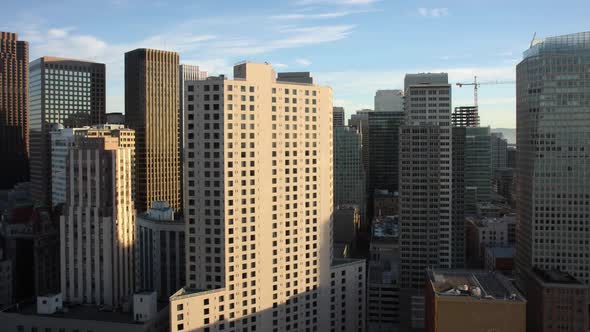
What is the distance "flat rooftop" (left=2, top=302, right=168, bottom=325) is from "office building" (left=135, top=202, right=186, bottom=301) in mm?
17782

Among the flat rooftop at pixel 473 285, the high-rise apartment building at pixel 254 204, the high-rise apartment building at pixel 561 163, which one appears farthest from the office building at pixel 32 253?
the high-rise apartment building at pixel 561 163

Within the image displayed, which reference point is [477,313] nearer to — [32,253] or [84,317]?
[84,317]

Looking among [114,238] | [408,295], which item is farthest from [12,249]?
[408,295]

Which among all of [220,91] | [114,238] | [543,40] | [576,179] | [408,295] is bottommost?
[408,295]

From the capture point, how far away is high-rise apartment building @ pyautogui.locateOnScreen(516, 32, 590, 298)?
17812 cm

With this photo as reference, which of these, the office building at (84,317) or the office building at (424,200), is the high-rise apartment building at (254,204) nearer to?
the office building at (84,317)

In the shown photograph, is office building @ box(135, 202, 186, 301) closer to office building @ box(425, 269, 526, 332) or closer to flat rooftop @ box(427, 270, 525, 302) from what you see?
flat rooftop @ box(427, 270, 525, 302)

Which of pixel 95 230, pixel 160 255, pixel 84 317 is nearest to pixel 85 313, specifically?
pixel 84 317

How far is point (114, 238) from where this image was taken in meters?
132

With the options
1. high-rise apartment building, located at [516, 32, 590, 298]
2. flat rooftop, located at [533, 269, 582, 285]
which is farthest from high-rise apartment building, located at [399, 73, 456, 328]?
flat rooftop, located at [533, 269, 582, 285]

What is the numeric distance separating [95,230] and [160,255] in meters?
18.9

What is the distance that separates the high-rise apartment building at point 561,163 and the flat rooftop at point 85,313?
386 ft

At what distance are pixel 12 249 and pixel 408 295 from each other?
11312 cm

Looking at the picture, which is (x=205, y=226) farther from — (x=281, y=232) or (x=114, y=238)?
(x=114, y=238)
